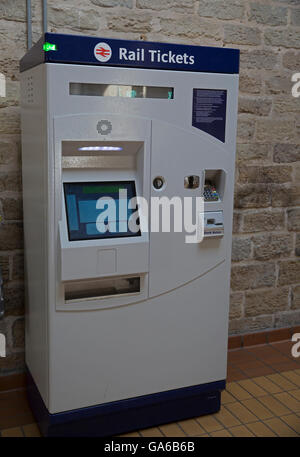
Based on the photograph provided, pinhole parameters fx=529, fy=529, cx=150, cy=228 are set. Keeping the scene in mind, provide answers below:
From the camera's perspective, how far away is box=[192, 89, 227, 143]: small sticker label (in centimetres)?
259

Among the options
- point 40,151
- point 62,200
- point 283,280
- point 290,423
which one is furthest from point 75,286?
point 283,280

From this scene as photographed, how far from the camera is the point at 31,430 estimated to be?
9.14ft

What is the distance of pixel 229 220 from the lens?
2.77 metres

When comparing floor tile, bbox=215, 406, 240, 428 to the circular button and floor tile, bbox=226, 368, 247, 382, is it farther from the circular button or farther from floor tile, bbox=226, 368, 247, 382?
the circular button

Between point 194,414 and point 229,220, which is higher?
point 229,220

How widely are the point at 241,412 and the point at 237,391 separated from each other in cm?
25

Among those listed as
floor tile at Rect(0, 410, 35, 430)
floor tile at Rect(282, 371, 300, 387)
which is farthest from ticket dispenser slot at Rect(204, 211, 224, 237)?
floor tile at Rect(0, 410, 35, 430)

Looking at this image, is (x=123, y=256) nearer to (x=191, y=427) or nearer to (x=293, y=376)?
(x=191, y=427)

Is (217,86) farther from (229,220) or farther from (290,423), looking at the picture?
(290,423)

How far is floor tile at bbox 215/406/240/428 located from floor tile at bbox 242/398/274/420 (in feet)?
0.46

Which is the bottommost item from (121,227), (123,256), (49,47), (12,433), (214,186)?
(12,433)

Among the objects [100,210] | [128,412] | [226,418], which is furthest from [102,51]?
[226,418]

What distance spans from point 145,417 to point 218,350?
527mm
